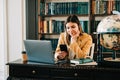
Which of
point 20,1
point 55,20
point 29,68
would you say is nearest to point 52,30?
point 55,20

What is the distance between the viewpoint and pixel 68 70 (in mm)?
1960

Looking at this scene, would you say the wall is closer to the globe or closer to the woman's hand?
the woman's hand

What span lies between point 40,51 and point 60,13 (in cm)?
208

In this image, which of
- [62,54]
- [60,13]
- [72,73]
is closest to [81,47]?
[62,54]

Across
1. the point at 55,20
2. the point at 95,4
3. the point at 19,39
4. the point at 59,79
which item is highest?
the point at 95,4

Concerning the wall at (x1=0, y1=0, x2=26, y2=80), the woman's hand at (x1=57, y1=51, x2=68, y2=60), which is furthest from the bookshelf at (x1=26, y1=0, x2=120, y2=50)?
the woman's hand at (x1=57, y1=51, x2=68, y2=60)

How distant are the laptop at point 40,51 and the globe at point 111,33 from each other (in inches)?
18.6

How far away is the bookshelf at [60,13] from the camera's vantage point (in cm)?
386

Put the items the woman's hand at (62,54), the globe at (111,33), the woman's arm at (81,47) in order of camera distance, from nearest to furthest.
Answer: the globe at (111,33), the woman's hand at (62,54), the woman's arm at (81,47)

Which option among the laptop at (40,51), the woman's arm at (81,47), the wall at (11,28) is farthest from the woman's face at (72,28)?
the wall at (11,28)

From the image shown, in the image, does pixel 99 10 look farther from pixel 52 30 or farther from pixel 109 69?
pixel 109 69

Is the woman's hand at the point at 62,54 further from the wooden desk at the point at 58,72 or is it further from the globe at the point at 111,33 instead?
the globe at the point at 111,33

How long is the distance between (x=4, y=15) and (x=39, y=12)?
0.78 metres

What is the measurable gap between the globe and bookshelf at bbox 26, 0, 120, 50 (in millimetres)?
1955
